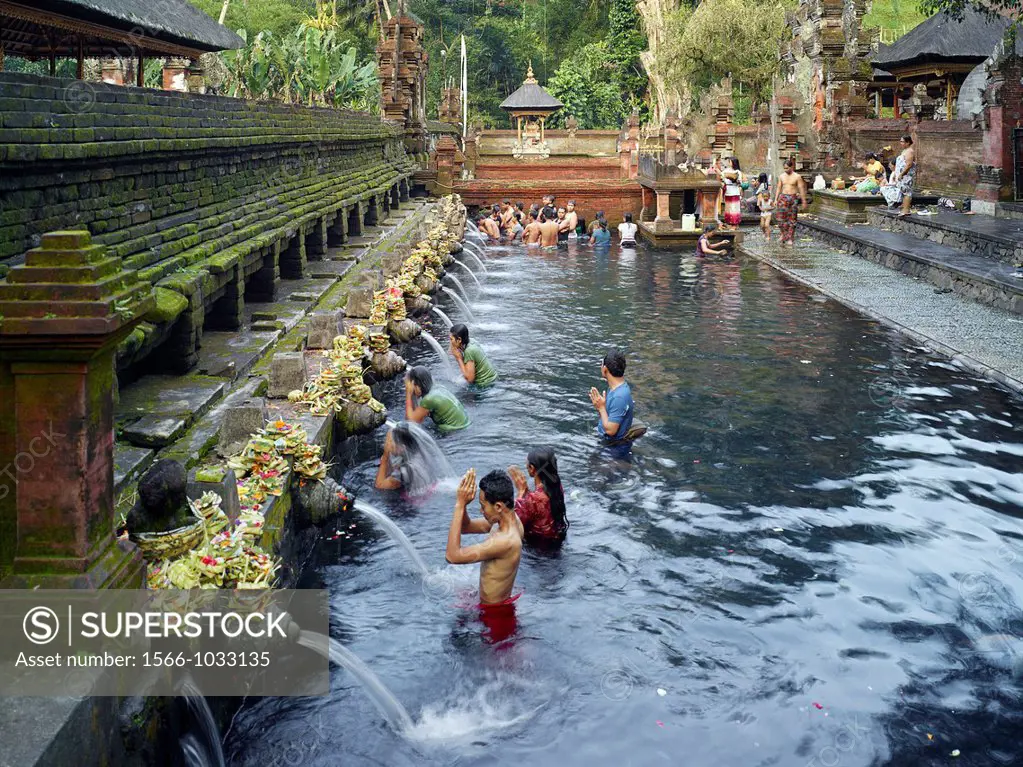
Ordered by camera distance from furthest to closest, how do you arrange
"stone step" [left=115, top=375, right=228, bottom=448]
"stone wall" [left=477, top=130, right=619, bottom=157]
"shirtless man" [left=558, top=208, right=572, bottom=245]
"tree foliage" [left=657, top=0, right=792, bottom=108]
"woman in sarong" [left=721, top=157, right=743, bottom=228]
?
1. "stone wall" [left=477, top=130, right=619, bottom=157]
2. "tree foliage" [left=657, top=0, right=792, bottom=108]
3. "shirtless man" [left=558, top=208, right=572, bottom=245]
4. "woman in sarong" [left=721, top=157, right=743, bottom=228]
5. "stone step" [left=115, top=375, right=228, bottom=448]

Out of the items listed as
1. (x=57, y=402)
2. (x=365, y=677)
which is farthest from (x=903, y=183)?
(x=57, y=402)

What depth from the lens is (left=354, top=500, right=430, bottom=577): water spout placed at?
8.00m

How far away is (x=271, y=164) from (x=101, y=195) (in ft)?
22.3

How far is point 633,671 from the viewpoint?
6473 millimetres

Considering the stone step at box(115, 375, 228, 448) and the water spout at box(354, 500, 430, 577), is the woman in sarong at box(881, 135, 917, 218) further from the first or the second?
the stone step at box(115, 375, 228, 448)

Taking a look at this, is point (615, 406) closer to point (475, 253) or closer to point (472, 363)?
point (472, 363)

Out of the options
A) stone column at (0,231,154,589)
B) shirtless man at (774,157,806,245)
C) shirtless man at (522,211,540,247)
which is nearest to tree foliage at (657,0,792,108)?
shirtless man at (774,157,806,245)

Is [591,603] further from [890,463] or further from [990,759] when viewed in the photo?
[890,463]

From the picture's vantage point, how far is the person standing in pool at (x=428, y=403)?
10.8 metres

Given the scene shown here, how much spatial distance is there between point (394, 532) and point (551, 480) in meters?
1.38

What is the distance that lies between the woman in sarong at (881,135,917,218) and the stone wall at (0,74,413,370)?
47.8 feet

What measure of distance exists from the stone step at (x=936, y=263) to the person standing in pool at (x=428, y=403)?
30.9ft

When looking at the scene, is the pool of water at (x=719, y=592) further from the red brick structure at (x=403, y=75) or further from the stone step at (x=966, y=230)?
the red brick structure at (x=403, y=75)

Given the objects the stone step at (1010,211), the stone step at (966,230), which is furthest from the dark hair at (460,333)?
the stone step at (1010,211)
